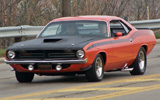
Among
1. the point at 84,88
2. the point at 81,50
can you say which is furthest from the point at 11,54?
the point at 84,88

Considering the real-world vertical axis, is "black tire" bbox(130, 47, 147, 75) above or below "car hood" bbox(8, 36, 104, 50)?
below

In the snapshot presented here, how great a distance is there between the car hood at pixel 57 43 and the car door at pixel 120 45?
1.84ft

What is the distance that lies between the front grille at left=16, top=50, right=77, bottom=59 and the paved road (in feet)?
1.78

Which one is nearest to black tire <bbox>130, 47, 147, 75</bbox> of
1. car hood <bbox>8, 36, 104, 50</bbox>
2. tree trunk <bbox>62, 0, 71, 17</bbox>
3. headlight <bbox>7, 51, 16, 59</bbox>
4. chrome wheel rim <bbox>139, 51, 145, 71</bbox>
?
chrome wheel rim <bbox>139, 51, 145, 71</bbox>

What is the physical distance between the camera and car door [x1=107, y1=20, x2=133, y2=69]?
1233cm

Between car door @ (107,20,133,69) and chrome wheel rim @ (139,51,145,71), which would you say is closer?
car door @ (107,20,133,69)

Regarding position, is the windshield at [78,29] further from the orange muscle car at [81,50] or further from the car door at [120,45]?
the car door at [120,45]

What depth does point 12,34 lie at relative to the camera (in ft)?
67.6

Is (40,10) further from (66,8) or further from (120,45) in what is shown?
(120,45)

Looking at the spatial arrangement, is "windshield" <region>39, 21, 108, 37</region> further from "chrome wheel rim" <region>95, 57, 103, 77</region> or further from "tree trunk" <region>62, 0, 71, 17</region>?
"tree trunk" <region>62, 0, 71, 17</region>

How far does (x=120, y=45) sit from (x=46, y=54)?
→ 197cm

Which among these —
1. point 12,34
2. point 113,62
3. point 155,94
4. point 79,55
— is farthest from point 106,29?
point 12,34

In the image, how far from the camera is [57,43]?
11.5 m

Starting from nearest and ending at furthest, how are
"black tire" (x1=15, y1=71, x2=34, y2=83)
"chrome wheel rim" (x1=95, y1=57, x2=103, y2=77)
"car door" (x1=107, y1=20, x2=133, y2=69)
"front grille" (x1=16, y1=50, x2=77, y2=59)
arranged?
1. "front grille" (x1=16, y1=50, x2=77, y2=59)
2. "chrome wheel rim" (x1=95, y1=57, x2=103, y2=77)
3. "black tire" (x1=15, y1=71, x2=34, y2=83)
4. "car door" (x1=107, y1=20, x2=133, y2=69)
